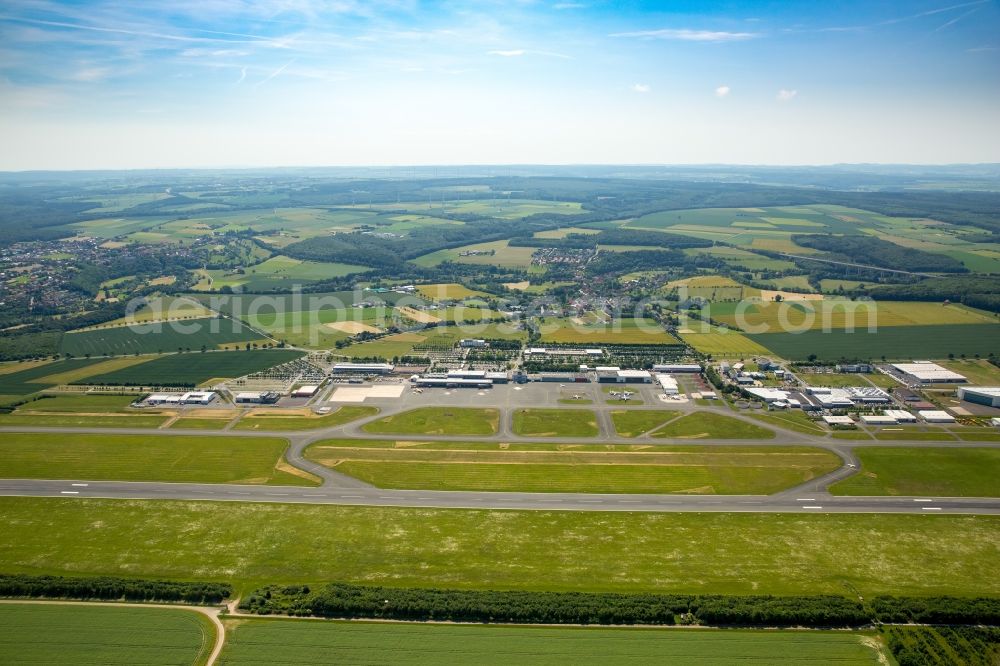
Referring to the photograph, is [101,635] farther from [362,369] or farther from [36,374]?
[36,374]

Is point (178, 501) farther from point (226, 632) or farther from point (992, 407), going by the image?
point (992, 407)

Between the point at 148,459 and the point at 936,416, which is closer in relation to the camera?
the point at 148,459

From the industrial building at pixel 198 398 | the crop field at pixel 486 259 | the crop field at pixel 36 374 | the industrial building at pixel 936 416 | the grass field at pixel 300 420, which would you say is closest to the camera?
the industrial building at pixel 936 416

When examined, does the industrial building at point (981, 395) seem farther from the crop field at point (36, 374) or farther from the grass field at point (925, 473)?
the crop field at point (36, 374)

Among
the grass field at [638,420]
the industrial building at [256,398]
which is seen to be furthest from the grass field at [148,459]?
the grass field at [638,420]

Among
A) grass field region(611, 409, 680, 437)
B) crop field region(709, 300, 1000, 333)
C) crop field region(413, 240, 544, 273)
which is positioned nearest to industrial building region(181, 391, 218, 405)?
grass field region(611, 409, 680, 437)

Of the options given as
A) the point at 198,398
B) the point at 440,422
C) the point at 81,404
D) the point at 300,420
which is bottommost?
the point at 300,420

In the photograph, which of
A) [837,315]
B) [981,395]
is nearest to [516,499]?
[981,395]
